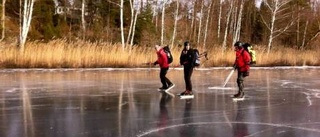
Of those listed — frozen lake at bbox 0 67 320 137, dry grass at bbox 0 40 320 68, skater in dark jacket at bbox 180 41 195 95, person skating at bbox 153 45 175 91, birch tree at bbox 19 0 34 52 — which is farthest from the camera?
birch tree at bbox 19 0 34 52

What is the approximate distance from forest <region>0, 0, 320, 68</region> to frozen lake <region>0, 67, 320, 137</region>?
902 centimetres

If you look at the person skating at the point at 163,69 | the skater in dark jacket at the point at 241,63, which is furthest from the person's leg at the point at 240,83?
the person skating at the point at 163,69

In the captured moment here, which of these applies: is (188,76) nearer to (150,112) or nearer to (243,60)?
(243,60)

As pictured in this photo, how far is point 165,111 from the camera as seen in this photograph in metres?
9.81

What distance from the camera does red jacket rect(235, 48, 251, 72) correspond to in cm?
1225

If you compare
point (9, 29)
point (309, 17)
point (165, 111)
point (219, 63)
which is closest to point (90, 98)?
point (165, 111)

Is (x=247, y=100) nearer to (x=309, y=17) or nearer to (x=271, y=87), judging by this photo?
(x=271, y=87)

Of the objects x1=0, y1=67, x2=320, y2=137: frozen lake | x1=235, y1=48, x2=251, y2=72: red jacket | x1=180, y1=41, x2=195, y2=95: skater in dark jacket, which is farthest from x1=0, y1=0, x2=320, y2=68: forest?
x1=235, y1=48, x2=251, y2=72: red jacket

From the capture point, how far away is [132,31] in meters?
33.7

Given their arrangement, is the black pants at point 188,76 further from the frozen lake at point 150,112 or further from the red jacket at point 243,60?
the red jacket at point 243,60

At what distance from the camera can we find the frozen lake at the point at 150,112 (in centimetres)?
756

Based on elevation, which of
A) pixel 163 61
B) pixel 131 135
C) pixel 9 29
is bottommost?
pixel 131 135

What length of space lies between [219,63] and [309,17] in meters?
21.6

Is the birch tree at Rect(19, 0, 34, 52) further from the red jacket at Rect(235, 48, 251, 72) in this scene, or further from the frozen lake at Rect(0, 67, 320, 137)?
the red jacket at Rect(235, 48, 251, 72)
